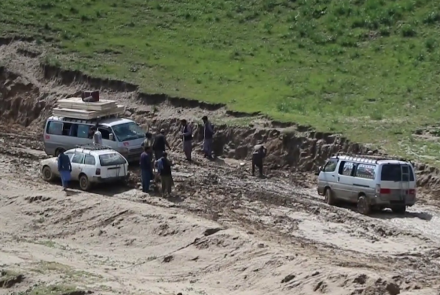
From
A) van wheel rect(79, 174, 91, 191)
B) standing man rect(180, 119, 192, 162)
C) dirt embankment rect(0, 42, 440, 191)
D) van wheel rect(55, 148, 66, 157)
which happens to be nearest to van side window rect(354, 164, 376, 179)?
dirt embankment rect(0, 42, 440, 191)

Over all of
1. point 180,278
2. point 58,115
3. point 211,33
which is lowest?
point 180,278

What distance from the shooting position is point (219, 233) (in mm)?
29906

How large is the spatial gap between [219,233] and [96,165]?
7.23 metres

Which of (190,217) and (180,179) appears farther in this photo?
(180,179)

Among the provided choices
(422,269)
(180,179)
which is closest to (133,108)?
(180,179)

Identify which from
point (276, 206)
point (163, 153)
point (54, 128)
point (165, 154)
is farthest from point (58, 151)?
point (276, 206)

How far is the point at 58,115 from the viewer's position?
132ft

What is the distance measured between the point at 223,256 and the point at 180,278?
4.24 ft

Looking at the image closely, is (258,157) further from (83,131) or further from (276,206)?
(83,131)

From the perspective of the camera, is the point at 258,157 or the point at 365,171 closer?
the point at 365,171

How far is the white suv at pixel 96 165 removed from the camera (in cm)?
3569

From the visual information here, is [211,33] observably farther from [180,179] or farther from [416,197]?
[416,197]

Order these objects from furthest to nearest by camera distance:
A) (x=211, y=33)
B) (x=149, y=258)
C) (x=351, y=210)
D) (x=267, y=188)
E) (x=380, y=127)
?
(x=211, y=33) → (x=380, y=127) → (x=267, y=188) → (x=351, y=210) → (x=149, y=258)

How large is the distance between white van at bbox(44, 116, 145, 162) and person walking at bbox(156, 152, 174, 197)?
13.3 ft
